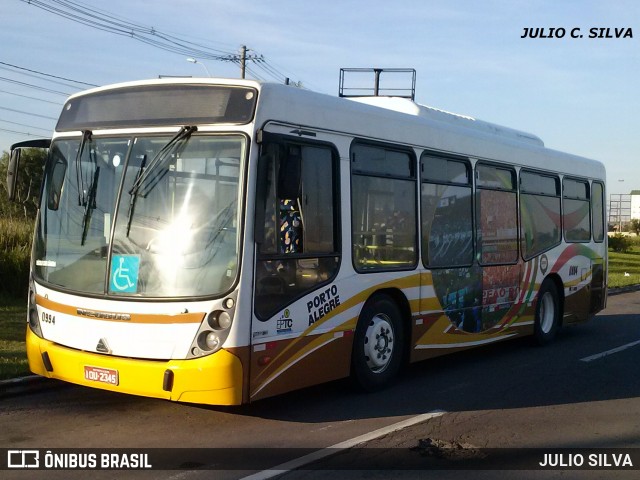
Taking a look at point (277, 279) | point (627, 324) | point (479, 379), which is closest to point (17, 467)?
point (277, 279)

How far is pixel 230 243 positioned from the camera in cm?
671

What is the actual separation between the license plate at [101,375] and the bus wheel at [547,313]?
24.6ft

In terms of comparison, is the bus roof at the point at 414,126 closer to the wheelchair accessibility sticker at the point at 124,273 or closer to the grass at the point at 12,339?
the wheelchair accessibility sticker at the point at 124,273

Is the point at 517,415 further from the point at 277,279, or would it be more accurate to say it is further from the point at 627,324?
the point at 627,324

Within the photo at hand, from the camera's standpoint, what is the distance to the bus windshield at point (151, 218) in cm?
675

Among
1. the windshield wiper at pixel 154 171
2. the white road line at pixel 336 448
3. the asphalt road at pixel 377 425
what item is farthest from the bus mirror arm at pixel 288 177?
the white road line at pixel 336 448

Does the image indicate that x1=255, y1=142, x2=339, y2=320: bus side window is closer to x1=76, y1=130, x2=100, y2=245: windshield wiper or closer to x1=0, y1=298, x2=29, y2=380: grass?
x1=76, y1=130, x2=100, y2=245: windshield wiper

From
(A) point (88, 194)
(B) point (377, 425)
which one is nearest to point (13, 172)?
(A) point (88, 194)

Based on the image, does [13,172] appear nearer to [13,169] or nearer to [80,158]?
[13,169]

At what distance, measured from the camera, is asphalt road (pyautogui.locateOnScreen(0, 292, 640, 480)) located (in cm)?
611

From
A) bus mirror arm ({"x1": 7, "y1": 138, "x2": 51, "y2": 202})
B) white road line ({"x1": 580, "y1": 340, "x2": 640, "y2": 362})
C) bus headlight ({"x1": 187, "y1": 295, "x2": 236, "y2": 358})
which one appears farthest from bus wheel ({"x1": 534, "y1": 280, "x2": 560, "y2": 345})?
bus mirror arm ({"x1": 7, "y1": 138, "x2": 51, "y2": 202})

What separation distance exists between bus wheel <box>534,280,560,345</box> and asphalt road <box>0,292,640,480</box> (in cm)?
224

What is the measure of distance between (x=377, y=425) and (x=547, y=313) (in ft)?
20.9

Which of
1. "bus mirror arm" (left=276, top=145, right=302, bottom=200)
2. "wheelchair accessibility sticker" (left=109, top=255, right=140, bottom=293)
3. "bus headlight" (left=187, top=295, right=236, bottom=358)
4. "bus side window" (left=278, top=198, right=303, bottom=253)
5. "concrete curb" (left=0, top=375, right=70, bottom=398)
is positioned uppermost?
"bus mirror arm" (left=276, top=145, right=302, bottom=200)
